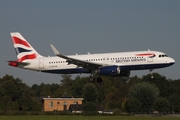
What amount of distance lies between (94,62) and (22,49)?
546 inches

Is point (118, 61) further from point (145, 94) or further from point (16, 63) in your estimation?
point (145, 94)

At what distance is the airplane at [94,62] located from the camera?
259 feet

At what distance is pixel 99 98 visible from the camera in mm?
173125

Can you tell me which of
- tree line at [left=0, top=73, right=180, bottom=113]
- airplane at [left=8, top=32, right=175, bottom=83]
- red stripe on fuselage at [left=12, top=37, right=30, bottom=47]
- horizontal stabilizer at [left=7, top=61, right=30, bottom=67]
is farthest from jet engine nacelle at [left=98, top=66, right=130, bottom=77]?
tree line at [left=0, top=73, right=180, bottom=113]

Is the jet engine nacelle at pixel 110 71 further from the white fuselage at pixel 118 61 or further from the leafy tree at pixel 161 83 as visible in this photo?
the leafy tree at pixel 161 83

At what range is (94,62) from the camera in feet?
267

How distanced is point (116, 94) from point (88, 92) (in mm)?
18291

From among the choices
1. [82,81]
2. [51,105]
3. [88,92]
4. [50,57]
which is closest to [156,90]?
[88,92]

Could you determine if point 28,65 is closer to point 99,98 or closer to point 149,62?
point 149,62

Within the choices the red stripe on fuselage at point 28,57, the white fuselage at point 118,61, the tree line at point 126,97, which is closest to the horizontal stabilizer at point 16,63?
the red stripe on fuselage at point 28,57

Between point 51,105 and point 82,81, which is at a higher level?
point 82,81

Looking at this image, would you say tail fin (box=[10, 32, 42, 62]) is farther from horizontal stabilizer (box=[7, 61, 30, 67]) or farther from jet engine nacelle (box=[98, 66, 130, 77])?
jet engine nacelle (box=[98, 66, 130, 77])

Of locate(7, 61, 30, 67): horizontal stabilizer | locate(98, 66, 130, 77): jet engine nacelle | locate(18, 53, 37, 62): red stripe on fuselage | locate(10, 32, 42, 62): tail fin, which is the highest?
locate(10, 32, 42, 62): tail fin

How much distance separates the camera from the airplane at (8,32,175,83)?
3103 inches
